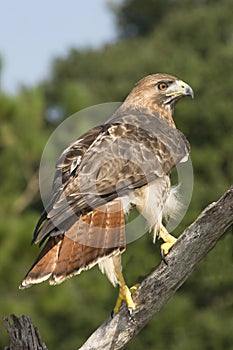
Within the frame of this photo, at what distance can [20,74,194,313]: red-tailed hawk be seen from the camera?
5953mm

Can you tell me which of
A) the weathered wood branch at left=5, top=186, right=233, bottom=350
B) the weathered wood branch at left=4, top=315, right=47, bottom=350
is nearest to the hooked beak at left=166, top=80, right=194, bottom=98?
the weathered wood branch at left=5, top=186, right=233, bottom=350

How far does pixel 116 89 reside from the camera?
27.5 metres

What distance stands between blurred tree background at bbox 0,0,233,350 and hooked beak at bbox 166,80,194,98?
1.23m

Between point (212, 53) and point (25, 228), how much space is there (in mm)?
13146

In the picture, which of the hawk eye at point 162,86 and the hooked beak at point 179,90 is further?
the hawk eye at point 162,86

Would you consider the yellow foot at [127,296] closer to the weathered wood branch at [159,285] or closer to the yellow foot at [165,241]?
the weathered wood branch at [159,285]

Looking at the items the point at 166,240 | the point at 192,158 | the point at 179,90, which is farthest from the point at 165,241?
the point at 192,158

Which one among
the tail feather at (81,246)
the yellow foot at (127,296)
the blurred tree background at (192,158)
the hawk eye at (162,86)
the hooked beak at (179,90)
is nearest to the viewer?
the tail feather at (81,246)

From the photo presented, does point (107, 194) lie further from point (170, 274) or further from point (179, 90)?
point (179, 90)

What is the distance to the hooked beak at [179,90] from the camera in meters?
7.34

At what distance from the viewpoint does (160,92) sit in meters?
7.48

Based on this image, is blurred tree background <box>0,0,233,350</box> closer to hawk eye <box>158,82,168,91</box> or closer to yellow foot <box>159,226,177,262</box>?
yellow foot <box>159,226,177,262</box>

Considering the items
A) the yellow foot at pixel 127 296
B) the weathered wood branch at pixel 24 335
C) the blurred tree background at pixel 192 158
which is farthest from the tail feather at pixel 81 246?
the blurred tree background at pixel 192 158

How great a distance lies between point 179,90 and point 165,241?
136 centimetres
